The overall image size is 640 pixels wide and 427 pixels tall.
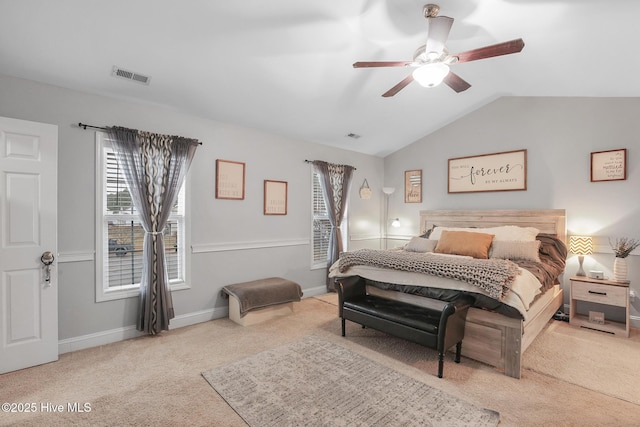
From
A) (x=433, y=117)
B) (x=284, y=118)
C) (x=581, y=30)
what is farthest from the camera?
(x=433, y=117)

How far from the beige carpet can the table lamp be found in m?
1.25

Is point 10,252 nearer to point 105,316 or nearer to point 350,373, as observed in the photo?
point 105,316

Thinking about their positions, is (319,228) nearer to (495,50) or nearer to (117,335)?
(117,335)

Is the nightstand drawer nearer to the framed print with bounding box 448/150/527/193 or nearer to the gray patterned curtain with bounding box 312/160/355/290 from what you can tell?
the framed print with bounding box 448/150/527/193

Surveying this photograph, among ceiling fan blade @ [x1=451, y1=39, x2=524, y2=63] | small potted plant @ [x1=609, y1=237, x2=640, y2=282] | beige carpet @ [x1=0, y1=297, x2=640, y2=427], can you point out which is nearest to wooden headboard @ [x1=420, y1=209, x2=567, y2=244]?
small potted plant @ [x1=609, y1=237, x2=640, y2=282]

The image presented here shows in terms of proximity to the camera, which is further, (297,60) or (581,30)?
(297,60)

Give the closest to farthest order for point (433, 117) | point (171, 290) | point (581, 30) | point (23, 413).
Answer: point (23, 413)
point (581, 30)
point (171, 290)
point (433, 117)

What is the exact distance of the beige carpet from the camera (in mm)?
2010

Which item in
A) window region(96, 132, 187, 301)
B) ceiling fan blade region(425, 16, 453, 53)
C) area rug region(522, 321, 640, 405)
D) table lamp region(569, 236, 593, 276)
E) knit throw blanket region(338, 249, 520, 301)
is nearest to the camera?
ceiling fan blade region(425, 16, 453, 53)

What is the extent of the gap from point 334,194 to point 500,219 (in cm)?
246

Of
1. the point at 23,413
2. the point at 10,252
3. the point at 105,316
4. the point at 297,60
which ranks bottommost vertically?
the point at 23,413

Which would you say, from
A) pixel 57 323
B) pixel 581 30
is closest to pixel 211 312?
pixel 57 323

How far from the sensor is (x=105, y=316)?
10.2ft

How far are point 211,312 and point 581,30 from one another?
15.0ft
